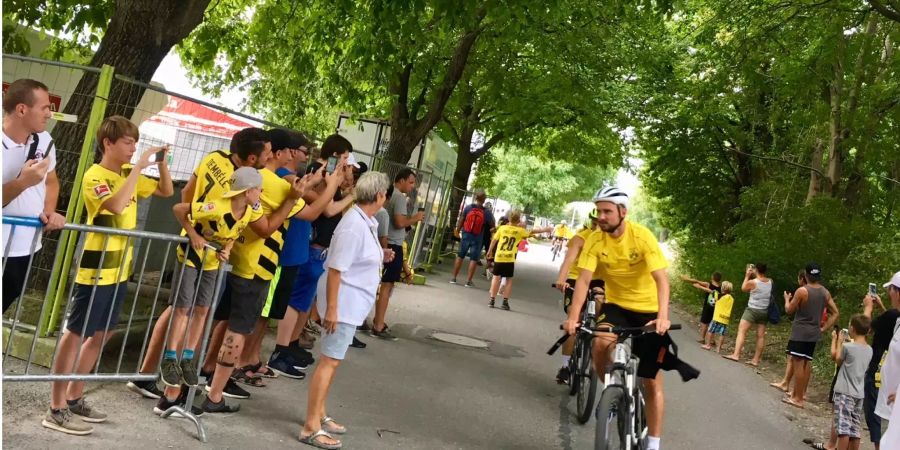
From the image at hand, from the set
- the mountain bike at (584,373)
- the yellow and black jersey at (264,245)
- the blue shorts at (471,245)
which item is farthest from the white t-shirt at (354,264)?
the blue shorts at (471,245)

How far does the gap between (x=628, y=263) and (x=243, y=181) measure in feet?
8.99

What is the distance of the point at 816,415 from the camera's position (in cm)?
1063

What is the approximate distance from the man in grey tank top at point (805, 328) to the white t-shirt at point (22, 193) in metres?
9.75

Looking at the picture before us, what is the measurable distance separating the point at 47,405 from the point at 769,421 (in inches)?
304

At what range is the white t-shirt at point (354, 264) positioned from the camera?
5320mm

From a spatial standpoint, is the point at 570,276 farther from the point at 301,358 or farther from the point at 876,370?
the point at 301,358

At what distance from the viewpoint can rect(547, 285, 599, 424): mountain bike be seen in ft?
24.5

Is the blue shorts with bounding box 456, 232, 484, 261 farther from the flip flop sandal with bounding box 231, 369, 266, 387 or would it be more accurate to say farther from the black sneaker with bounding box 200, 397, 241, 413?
the black sneaker with bounding box 200, 397, 241, 413

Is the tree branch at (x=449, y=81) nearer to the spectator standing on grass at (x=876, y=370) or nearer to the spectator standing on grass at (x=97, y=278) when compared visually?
the spectator standing on grass at (x=876, y=370)

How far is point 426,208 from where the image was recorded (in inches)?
682

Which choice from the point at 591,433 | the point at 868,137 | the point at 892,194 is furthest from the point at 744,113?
the point at 591,433

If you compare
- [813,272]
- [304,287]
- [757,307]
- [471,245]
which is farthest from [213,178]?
[471,245]

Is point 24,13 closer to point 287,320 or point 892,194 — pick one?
point 287,320

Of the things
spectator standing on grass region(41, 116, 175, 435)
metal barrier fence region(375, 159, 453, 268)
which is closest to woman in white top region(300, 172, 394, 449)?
spectator standing on grass region(41, 116, 175, 435)
